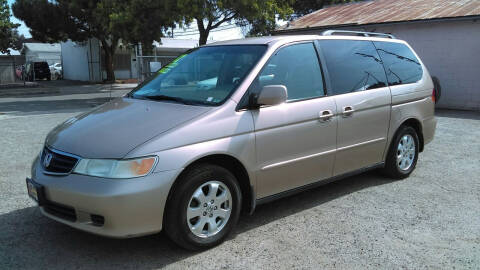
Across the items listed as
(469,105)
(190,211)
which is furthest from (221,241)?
(469,105)

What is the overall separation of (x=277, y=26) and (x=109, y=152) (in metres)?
16.5

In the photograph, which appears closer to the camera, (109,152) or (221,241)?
(109,152)

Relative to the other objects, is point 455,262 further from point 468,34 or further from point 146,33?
point 146,33

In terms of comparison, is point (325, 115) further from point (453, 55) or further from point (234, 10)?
point (234, 10)

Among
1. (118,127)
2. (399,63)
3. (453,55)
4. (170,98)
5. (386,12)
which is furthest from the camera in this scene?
(386,12)

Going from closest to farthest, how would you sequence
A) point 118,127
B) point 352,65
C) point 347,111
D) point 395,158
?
1. point 118,127
2. point 347,111
3. point 352,65
4. point 395,158

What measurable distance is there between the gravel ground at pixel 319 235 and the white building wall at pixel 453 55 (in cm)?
831

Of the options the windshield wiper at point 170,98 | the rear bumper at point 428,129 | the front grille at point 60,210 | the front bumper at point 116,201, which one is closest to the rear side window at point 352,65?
the rear bumper at point 428,129

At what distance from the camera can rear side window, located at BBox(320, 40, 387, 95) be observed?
14.9ft

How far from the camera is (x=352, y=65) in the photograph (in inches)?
188

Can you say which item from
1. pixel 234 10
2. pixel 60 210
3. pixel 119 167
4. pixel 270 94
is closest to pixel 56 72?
pixel 234 10

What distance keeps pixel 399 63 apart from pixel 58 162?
13.9 ft

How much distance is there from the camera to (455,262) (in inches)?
133

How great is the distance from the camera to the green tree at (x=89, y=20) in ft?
58.4
